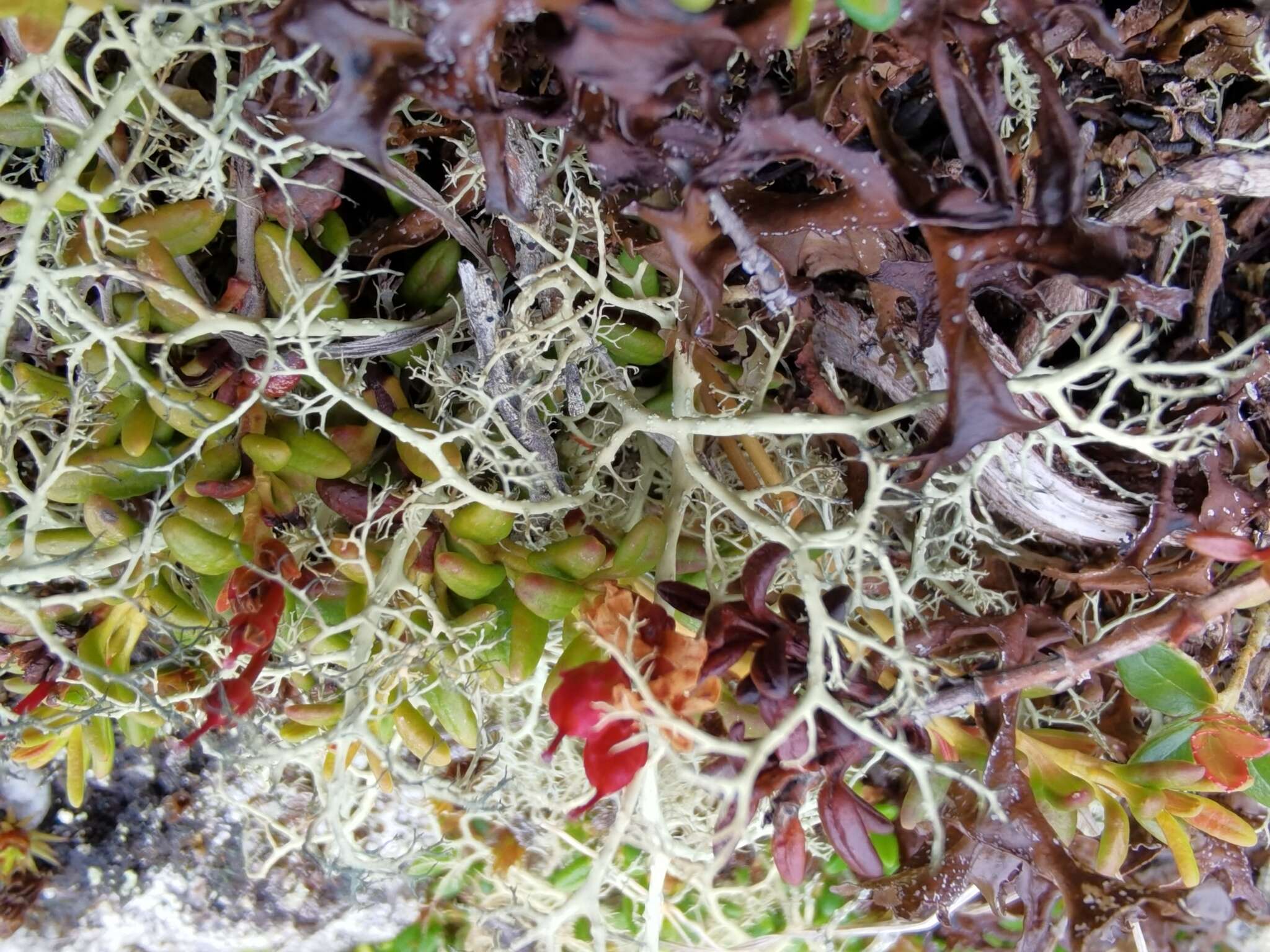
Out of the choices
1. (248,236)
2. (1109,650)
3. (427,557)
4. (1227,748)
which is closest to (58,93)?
(248,236)

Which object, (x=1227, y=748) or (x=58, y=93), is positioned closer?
(x=58, y=93)

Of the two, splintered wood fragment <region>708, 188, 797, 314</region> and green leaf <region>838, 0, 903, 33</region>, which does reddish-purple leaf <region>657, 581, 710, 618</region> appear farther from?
green leaf <region>838, 0, 903, 33</region>

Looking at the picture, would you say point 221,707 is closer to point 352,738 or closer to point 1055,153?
point 352,738

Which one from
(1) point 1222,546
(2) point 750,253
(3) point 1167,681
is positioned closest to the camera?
(2) point 750,253

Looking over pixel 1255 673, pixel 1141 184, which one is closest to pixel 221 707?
pixel 1141 184

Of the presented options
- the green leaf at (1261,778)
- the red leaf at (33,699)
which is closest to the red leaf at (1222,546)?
the green leaf at (1261,778)

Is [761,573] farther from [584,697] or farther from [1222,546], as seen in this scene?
[1222,546]
